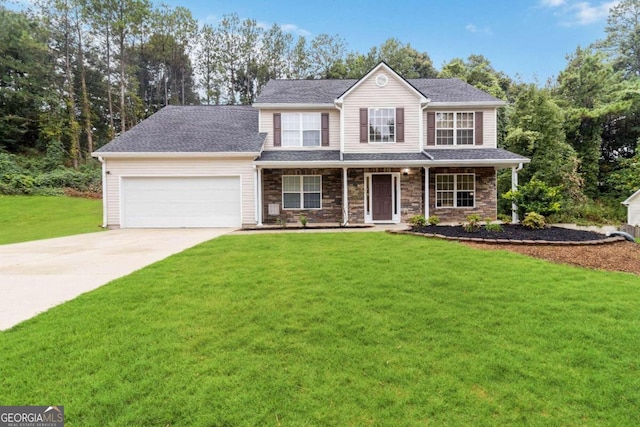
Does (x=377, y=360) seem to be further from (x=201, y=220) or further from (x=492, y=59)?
(x=492, y=59)

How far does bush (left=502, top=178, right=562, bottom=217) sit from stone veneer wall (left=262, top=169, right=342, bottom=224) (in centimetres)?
654

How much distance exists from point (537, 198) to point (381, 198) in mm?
5582

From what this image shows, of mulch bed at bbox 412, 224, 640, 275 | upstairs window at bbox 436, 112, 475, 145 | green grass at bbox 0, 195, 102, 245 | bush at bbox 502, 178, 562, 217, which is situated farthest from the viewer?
upstairs window at bbox 436, 112, 475, 145

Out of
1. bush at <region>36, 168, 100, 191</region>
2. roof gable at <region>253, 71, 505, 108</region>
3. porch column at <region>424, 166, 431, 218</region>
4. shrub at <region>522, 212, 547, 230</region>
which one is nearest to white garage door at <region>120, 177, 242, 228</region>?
roof gable at <region>253, 71, 505, 108</region>

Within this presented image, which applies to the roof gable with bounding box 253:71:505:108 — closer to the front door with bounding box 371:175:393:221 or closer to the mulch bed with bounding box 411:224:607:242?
the front door with bounding box 371:175:393:221

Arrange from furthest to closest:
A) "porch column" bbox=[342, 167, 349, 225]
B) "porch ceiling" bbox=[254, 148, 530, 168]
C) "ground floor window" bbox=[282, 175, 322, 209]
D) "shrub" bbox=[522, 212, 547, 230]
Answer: "ground floor window" bbox=[282, 175, 322, 209] < "porch column" bbox=[342, 167, 349, 225] < "porch ceiling" bbox=[254, 148, 530, 168] < "shrub" bbox=[522, 212, 547, 230]

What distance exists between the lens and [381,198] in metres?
13.9

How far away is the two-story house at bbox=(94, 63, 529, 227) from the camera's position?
42.7 feet

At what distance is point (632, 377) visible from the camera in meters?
2.83

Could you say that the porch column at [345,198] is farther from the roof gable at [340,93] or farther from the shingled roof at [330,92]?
the shingled roof at [330,92]

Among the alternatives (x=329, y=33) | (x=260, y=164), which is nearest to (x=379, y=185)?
(x=260, y=164)

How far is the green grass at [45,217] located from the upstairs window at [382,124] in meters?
12.0

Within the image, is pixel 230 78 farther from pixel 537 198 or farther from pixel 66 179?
pixel 537 198

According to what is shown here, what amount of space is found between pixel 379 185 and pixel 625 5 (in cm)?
3054
